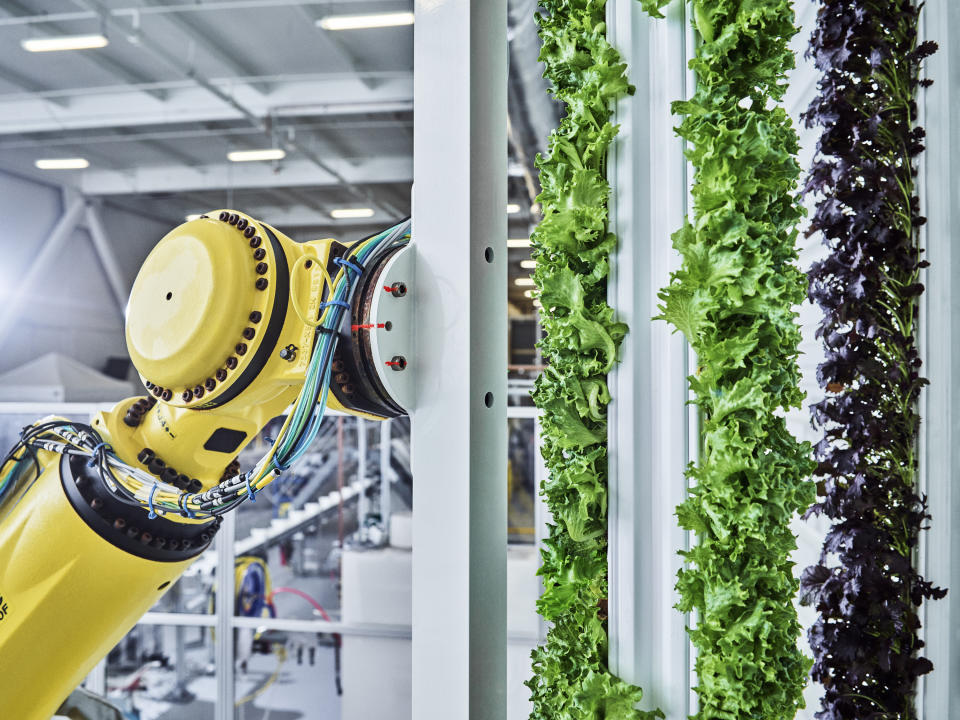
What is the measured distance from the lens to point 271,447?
922 mm

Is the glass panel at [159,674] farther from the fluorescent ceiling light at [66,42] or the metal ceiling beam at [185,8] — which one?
the metal ceiling beam at [185,8]

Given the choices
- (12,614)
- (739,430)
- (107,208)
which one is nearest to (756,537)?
(739,430)

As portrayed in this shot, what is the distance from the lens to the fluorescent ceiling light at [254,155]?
758cm

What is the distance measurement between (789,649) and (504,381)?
505 mm

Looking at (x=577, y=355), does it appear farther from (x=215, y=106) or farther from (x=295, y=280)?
(x=215, y=106)

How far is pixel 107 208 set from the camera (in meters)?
8.08

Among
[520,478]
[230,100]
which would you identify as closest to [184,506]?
[520,478]

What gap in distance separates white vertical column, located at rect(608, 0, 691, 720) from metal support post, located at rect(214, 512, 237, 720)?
2717 millimetres

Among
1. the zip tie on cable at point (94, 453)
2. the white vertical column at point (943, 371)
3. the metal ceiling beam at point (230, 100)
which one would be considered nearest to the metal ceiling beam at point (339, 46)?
the metal ceiling beam at point (230, 100)

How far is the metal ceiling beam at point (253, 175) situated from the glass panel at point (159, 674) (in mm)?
5846

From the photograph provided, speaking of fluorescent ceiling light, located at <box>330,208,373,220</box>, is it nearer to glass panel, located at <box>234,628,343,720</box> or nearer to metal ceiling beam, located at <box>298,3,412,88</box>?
metal ceiling beam, located at <box>298,3,412,88</box>

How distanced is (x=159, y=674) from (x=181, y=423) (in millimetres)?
3447

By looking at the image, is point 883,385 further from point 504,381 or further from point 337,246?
point 337,246

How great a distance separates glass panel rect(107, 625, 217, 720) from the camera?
3617 mm
